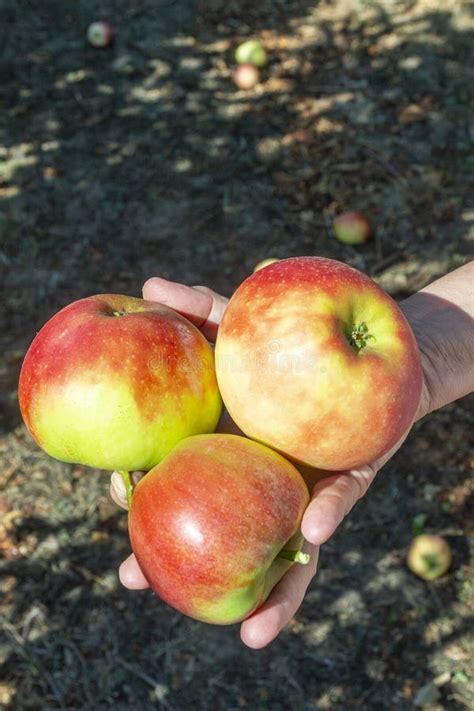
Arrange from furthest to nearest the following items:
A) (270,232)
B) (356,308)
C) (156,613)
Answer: (270,232) < (156,613) < (356,308)

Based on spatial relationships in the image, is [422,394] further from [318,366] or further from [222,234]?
[222,234]

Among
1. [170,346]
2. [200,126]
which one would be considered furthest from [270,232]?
[170,346]

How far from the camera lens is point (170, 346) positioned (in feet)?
7.16

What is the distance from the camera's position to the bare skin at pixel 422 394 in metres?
2.19

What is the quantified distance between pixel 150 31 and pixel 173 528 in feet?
17.8

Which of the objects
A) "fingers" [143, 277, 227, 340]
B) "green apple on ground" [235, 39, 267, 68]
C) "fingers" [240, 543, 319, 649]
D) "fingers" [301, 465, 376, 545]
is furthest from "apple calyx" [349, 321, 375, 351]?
"green apple on ground" [235, 39, 267, 68]

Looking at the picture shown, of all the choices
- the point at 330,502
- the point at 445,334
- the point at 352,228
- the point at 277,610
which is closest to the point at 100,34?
the point at 352,228

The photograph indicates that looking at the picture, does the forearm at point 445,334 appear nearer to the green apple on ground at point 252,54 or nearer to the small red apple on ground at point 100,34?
the green apple on ground at point 252,54

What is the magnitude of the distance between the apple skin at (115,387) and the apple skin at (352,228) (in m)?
2.91

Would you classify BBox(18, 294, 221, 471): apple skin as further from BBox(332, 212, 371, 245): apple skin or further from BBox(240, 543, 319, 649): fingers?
BBox(332, 212, 371, 245): apple skin

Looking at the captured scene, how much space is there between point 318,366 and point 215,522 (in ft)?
1.73

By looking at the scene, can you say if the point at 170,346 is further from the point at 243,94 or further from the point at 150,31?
the point at 150,31

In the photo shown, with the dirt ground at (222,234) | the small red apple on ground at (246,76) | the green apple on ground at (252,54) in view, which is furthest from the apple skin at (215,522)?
the green apple on ground at (252,54)

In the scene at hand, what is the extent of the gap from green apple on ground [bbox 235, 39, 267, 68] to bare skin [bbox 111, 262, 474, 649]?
3.45 m
